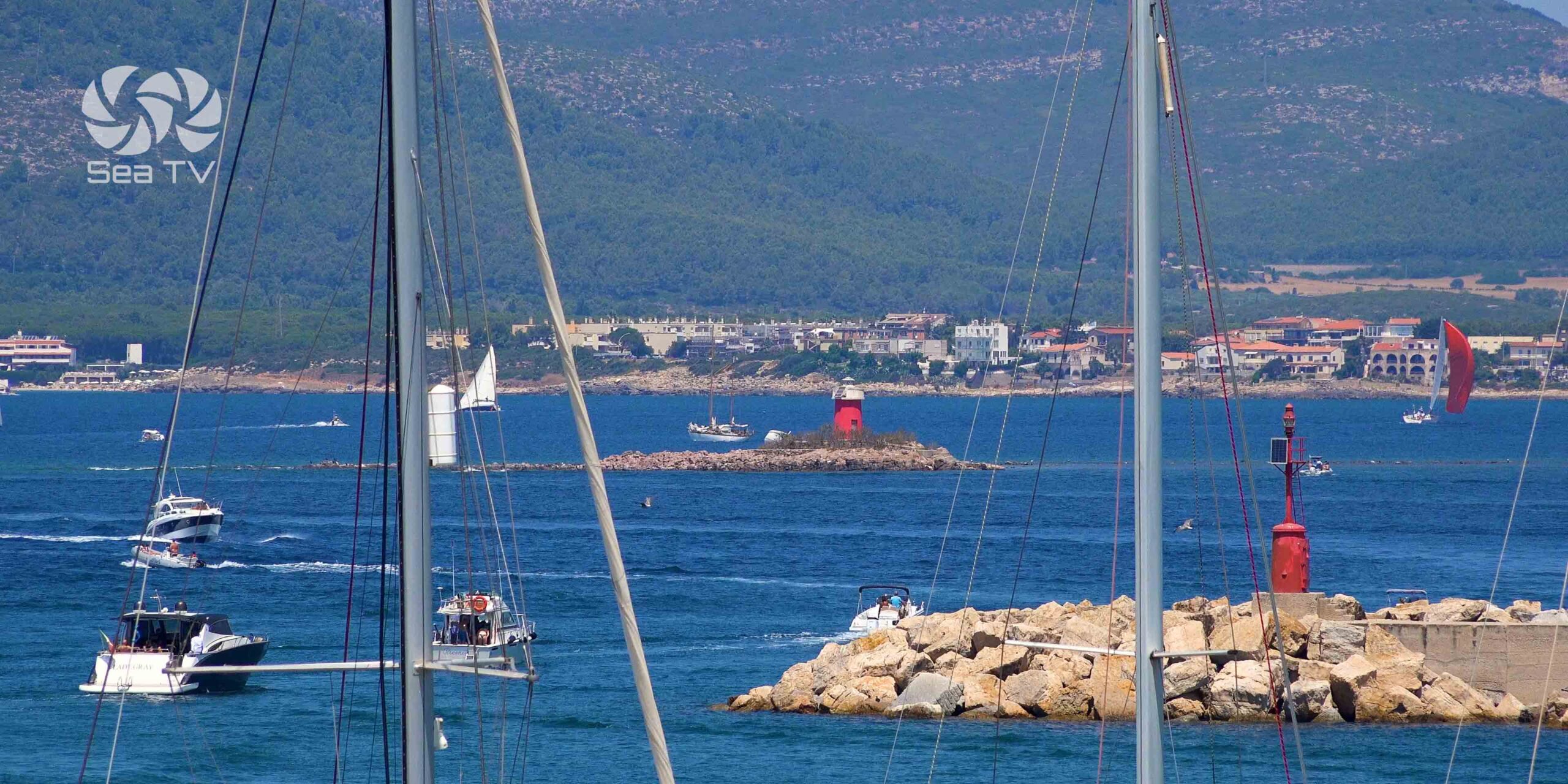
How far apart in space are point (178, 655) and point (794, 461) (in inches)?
2989

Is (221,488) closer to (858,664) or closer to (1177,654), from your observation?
(858,664)

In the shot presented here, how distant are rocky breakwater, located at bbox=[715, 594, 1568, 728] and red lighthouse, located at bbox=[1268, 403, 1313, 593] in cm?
54

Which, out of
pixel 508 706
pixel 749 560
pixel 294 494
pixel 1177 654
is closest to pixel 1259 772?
pixel 508 706

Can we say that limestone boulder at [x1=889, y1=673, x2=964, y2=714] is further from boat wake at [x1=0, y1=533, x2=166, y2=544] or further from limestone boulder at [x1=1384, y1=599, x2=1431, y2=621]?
boat wake at [x1=0, y1=533, x2=166, y2=544]

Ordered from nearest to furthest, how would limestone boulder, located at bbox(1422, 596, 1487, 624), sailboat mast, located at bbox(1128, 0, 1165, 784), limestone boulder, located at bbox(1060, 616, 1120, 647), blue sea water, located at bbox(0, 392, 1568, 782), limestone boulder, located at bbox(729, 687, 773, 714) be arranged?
sailboat mast, located at bbox(1128, 0, 1165, 784)
blue sea water, located at bbox(0, 392, 1568, 782)
limestone boulder, located at bbox(1060, 616, 1120, 647)
limestone boulder, located at bbox(1422, 596, 1487, 624)
limestone boulder, located at bbox(729, 687, 773, 714)

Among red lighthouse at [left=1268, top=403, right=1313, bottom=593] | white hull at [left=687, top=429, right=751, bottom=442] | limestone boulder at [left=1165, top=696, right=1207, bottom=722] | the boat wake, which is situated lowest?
the boat wake

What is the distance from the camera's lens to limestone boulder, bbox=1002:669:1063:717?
28953mm

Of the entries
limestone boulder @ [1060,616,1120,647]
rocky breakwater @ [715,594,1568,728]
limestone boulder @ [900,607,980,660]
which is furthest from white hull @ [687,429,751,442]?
limestone boulder @ [1060,616,1120,647]

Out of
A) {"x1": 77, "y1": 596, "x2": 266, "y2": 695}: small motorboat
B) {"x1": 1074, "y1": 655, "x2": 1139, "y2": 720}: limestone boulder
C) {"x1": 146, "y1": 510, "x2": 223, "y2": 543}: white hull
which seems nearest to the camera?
{"x1": 1074, "y1": 655, "x2": 1139, "y2": 720}: limestone boulder

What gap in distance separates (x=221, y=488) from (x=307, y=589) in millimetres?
41901

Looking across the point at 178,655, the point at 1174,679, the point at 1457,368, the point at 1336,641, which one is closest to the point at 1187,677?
the point at 1174,679

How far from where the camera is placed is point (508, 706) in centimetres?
3222

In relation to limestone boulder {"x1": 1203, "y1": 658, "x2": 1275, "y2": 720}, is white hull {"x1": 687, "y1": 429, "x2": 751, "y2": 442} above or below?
below

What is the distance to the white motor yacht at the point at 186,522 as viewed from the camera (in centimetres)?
6072
